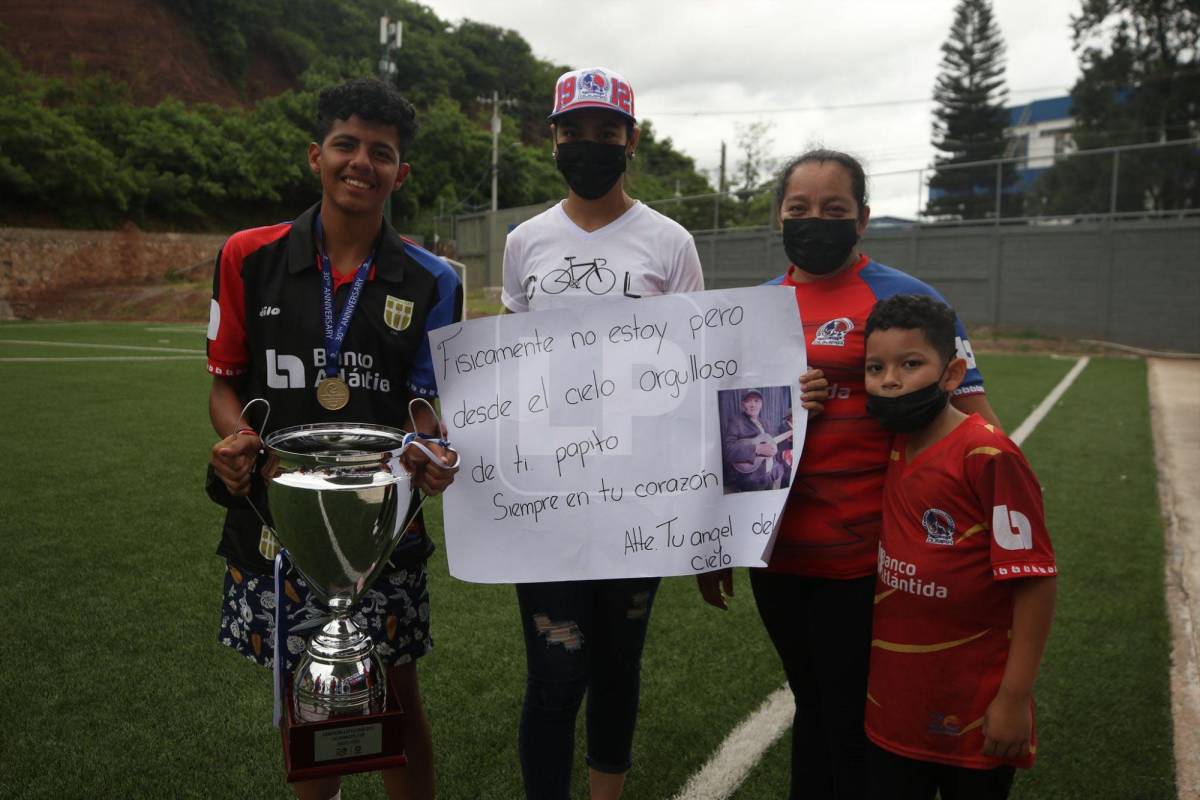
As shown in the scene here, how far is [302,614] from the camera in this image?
224cm

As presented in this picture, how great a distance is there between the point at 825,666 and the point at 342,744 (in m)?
1.12

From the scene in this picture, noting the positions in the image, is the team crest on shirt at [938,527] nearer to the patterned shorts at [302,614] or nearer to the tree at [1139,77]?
the patterned shorts at [302,614]

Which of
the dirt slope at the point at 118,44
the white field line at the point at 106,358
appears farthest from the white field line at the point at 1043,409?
the dirt slope at the point at 118,44

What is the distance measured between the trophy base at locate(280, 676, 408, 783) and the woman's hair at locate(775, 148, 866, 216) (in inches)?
59.3

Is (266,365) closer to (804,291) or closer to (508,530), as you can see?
(508,530)

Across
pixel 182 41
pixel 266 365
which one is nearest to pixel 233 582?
pixel 266 365

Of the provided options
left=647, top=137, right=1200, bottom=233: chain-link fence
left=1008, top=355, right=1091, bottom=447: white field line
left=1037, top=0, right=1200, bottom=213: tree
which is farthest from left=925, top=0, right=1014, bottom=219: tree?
left=1008, top=355, right=1091, bottom=447: white field line

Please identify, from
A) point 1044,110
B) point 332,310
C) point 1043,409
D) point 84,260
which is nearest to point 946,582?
point 332,310

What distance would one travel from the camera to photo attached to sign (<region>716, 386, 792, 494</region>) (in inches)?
83.8

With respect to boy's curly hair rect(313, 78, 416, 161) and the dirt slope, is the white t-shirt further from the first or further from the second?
the dirt slope

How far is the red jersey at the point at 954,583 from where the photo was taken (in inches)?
71.4

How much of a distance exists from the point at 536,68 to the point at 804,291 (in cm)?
8562

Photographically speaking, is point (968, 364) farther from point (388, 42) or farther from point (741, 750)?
point (388, 42)

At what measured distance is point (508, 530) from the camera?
222 centimetres
